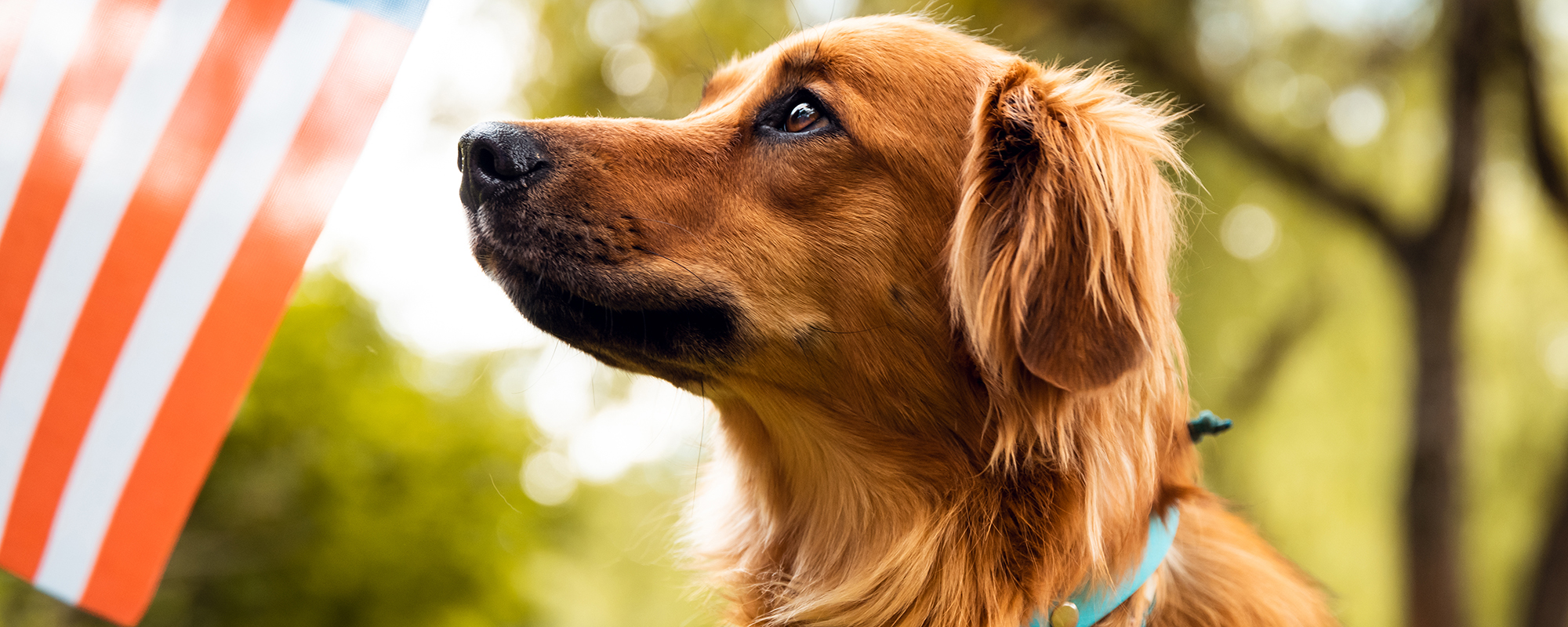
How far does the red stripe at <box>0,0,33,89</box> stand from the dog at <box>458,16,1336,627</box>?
28.4 inches

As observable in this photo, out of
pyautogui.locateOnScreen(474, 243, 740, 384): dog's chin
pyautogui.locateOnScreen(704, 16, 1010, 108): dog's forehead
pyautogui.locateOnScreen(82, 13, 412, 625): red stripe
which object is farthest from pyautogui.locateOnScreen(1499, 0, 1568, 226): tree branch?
pyautogui.locateOnScreen(82, 13, 412, 625): red stripe

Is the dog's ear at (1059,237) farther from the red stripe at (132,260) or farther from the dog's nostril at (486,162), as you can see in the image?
the red stripe at (132,260)

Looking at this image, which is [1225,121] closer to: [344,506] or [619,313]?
[619,313]

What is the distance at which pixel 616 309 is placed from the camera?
6.86 feet

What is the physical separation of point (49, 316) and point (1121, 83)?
2.23 meters

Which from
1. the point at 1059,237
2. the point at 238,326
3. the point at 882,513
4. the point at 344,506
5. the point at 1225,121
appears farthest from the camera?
the point at 344,506

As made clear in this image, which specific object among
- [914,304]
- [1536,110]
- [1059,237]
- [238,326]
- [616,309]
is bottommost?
[238,326]

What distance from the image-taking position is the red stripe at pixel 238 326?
5.22 ft

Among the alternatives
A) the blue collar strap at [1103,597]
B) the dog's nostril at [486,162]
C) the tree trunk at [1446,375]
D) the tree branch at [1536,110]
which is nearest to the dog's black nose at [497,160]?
the dog's nostril at [486,162]

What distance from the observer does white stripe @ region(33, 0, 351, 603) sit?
161cm

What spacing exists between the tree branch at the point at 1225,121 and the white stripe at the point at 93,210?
646cm

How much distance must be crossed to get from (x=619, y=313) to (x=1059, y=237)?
88 cm

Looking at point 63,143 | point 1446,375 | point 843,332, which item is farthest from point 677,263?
point 1446,375

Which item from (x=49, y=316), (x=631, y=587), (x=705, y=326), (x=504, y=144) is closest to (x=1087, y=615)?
(x=705, y=326)
